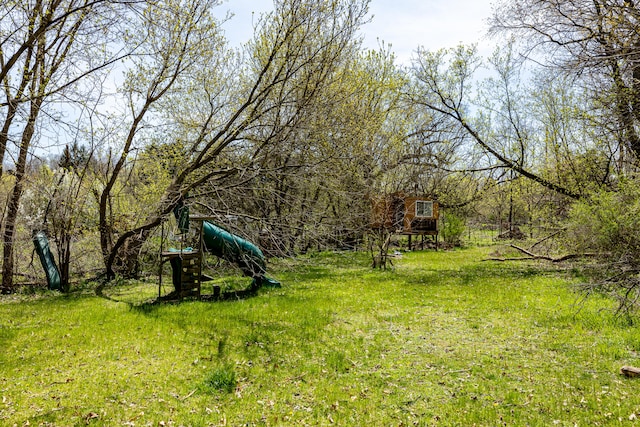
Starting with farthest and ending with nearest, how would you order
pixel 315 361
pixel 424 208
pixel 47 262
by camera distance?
1. pixel 424 208
2. pixel 47 262
3. pixel 315 361

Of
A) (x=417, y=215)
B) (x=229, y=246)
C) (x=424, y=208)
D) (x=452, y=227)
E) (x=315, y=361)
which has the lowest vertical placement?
(x=315, y=361)

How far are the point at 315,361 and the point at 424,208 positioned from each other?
67.9 ft

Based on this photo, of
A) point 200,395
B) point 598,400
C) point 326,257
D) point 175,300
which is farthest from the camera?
point 326,257

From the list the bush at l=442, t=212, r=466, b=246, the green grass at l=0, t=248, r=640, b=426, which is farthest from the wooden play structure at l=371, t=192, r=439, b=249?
the green grass at l=0, t=248, r=640, b=426

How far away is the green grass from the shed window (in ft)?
49.5

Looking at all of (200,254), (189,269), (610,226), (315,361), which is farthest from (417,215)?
(315,361)

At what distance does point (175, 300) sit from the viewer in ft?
33.3

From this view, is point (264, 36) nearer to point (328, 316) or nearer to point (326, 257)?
point (328, 316)

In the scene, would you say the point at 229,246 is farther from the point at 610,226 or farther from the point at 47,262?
the point at 610,226

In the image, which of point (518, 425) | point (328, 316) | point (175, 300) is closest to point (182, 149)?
point (175, 300)

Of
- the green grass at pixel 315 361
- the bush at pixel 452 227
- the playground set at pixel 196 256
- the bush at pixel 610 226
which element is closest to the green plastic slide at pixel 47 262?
the playground set at pixel 196 256

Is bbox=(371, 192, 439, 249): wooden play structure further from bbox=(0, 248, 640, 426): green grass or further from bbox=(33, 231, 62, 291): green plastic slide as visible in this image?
bbox=(33, 231, 62, 291): green plastic slide

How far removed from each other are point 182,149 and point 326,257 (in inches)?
364

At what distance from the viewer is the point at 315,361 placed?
6.50m
